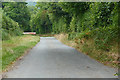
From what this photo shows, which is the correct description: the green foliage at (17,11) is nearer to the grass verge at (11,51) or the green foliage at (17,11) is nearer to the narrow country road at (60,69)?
the grass verge at (11,51)

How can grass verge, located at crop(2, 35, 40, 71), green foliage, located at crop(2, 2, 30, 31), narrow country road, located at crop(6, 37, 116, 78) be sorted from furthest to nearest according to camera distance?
green foliage, located at crop(2, 2, 30, 31) → grass verge, located at crop(2, 35, 40, 71) → narrow country road, located at crop(6, 37, 116, 78)

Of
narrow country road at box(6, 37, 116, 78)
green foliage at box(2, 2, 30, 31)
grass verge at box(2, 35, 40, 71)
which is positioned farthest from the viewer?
green foliage at box(2, 2, 30, 31)

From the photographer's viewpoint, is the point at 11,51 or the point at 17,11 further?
the point at 17,11

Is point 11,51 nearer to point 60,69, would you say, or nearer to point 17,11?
point 60,69

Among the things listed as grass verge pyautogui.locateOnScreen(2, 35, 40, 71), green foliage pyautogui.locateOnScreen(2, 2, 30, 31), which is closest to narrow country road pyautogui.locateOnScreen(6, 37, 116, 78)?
grass verge pyautogui.locateOnScreen(2, 35, 40, 71)

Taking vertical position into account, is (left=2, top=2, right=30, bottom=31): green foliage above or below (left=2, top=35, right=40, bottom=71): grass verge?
above

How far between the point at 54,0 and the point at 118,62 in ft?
55.5

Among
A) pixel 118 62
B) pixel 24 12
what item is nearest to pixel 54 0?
pixel 118 62

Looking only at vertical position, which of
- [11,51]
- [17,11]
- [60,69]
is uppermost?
[17,11]

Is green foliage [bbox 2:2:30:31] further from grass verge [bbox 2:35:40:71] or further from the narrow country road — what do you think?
the narrow country road

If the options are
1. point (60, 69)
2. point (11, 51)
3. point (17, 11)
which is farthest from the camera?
point (17, 11)

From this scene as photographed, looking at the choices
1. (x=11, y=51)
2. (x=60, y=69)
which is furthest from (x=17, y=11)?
(x=60, y=69)

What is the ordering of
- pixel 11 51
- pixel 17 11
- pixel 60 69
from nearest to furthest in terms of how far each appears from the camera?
1. pixel 60 69
2. pixel 11 51
3. pixel 17 11

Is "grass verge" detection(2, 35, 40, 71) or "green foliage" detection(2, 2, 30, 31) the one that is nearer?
"grass verge" detection(2, 35, 40, 71)
